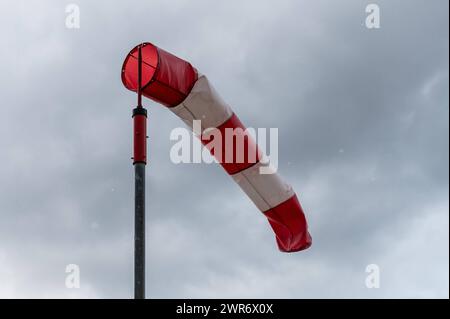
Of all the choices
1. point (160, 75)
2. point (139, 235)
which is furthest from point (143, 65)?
point (139, 235)

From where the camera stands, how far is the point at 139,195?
8953mm

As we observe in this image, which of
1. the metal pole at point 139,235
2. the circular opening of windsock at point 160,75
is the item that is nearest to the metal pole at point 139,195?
the metal pole at point 139,235

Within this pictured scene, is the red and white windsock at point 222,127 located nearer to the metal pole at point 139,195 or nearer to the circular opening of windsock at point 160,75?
the circular opening of windsock at point 160,75

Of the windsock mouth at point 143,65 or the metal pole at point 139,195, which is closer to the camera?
the metal pole at point 139,195

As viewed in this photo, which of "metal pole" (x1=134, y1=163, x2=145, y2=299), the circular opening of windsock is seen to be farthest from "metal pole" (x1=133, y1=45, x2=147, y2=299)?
the circular opening of windsock

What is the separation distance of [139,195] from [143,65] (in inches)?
151

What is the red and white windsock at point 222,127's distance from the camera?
476 inches

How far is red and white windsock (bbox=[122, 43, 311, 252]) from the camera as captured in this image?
12.1m

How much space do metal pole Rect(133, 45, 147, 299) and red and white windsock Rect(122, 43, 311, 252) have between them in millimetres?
2610

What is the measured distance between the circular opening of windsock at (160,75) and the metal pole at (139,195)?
100.0 inches

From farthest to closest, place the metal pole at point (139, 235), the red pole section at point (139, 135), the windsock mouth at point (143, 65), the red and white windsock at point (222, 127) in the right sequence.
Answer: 1. the red and white windsock at point (222, 127)
2. the windsock mouth at point (143, 65)
3. the red pole section at point (139, 135)
4. the metal pole at point (139, 235)

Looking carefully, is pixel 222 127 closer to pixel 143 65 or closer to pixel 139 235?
pixel 143 65
